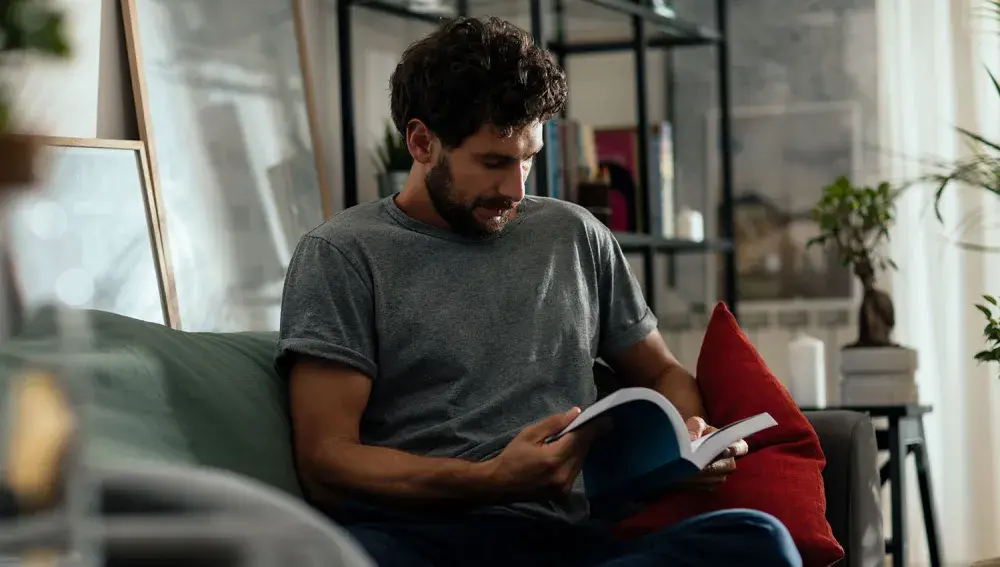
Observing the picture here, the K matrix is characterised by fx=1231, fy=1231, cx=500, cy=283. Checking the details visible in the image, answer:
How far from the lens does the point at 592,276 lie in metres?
1.93

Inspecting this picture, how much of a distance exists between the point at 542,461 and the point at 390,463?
0.66ft

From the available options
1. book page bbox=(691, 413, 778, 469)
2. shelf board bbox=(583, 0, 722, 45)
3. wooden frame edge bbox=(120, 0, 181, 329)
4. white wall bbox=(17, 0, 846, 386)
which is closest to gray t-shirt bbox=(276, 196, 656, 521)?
book page bbox=(691, 413, 778, 469)

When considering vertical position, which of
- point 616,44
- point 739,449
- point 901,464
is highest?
point 616,44

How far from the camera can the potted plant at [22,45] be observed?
1.59 ft

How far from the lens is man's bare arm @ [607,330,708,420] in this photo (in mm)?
1896

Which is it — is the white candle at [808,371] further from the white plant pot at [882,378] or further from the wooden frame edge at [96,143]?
the wooden frame edge at [96,143]

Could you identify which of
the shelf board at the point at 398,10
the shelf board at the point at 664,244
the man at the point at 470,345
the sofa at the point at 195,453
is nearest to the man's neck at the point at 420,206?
the man at the point at 470,345

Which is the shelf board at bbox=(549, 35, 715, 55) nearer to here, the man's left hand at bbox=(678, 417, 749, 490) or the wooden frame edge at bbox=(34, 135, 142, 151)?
the wooden frame edge at bbox=(34, 135, 142, 151)

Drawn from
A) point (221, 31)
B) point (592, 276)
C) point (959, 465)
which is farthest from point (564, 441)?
point (959, 465)

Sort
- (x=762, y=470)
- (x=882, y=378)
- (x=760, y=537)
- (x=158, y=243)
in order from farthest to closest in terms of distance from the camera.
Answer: (x=882, y=378)
(x=158, y=243)
(x=762, y=470)
(x=760, y=537)

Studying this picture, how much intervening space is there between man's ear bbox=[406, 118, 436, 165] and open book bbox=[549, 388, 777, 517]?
1.78 feet

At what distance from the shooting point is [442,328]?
5.69ft

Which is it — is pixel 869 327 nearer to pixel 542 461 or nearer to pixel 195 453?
pixel 542 461

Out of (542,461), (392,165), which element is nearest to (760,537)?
(542,461)
